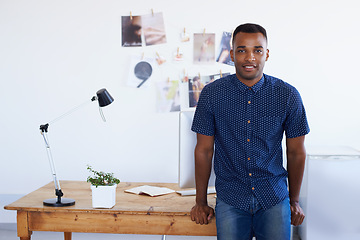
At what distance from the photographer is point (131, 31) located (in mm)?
3488

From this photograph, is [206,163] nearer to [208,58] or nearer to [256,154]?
[256,154]

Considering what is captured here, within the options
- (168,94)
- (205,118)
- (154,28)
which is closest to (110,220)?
(205,118)

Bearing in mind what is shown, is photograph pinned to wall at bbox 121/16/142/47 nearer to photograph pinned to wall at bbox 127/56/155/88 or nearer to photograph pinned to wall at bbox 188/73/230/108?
photograph pinned to wall at bbox 127/56/155/88

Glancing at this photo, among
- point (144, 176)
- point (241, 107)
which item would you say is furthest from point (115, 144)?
point (241, 107)

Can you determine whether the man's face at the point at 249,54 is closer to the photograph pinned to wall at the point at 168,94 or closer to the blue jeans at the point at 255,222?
the blue jeans at the point at 255,222

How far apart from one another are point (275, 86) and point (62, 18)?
228 centimetres

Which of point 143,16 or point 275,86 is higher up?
point 143,16

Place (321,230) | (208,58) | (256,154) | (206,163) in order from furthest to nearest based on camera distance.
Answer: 1. (208,58)
2. (321,230)
3. (206,163)
4. (256,154)

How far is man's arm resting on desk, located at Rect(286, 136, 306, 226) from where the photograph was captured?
181 cm

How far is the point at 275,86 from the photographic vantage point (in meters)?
1.80

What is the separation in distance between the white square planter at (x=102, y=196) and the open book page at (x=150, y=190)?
0.29 metres

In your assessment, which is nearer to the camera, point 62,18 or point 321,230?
point 321,230

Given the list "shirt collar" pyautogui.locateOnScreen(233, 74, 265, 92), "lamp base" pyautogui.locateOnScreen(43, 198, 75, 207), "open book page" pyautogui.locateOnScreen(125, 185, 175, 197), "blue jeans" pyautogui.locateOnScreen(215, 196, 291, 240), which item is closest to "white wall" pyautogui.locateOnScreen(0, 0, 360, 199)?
"open book page" pyautogui.locateOnScreen(125, 185, 175, 197)

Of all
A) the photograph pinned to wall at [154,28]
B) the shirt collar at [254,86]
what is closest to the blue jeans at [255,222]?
the shirt collar at [254,86]
